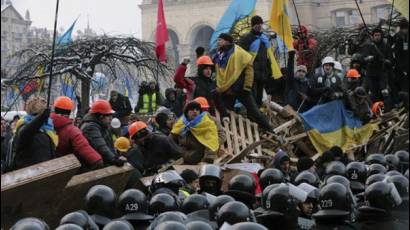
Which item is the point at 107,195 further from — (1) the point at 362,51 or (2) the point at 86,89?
(2) the point at 86,89

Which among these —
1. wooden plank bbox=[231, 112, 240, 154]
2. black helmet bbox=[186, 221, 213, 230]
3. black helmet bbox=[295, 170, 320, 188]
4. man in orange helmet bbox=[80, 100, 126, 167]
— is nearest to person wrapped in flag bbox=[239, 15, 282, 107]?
wooden plank bbox=[231, 112, 240, 154]

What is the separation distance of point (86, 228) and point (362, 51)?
964 cm

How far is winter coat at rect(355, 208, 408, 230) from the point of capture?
6.21 meters

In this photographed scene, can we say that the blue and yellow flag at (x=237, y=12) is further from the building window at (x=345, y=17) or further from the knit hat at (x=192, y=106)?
the building window at (x=345, y=17)

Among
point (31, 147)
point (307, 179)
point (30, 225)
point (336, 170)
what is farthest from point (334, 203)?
point (31, 147)

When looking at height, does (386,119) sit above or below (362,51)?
below

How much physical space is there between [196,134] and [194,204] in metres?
4.17

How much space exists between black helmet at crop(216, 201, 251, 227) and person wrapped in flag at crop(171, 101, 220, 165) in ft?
17.7

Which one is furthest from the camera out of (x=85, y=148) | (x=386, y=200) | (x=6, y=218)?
(x=85, y=148)

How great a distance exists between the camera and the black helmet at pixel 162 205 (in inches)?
265

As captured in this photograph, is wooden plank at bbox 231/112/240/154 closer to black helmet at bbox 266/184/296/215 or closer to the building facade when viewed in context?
black helmet at bbox 266/184/296/215

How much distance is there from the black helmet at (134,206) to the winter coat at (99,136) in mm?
2550

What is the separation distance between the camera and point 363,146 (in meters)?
13.0

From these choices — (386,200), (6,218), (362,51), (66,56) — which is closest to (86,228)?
(6,218)
